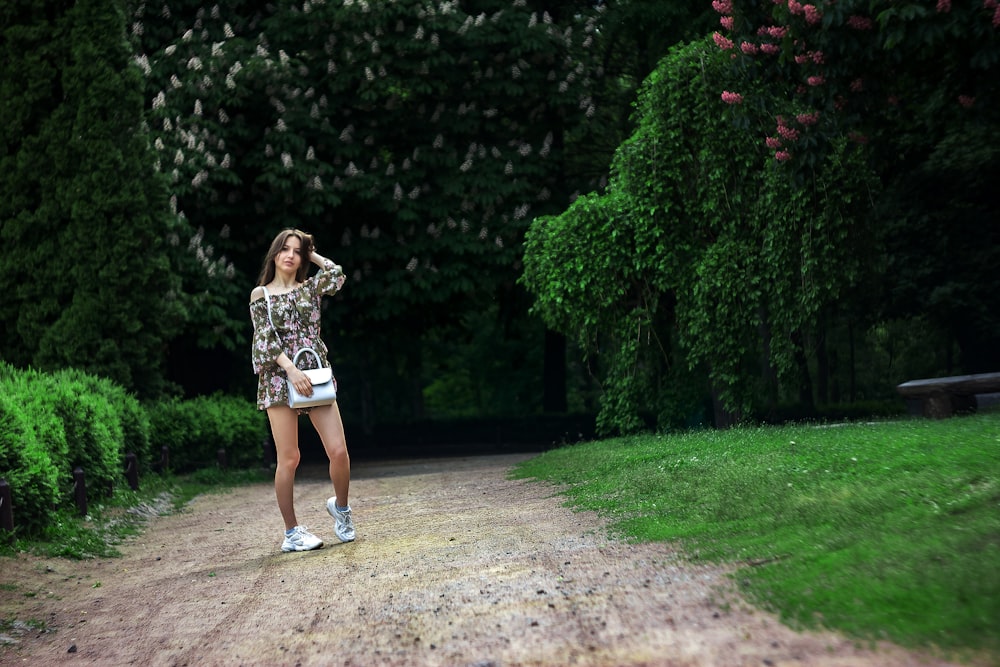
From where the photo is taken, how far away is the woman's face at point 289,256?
28.1 ft

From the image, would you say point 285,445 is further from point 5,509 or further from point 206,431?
point 206,431

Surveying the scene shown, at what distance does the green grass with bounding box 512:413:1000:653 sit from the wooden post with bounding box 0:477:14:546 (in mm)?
4621

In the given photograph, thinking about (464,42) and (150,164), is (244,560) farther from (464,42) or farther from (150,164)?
(464,42)

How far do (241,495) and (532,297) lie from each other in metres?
13.4

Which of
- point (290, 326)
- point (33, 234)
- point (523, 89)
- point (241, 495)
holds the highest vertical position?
point (523, 89)

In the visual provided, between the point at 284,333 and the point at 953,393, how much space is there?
1093 centimetres

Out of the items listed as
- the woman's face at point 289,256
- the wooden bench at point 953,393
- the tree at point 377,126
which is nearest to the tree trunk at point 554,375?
the tree at point 377,126

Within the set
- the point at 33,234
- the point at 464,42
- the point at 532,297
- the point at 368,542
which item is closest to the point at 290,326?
the point at 368,542

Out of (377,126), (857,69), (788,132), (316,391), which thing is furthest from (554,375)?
(316,391)

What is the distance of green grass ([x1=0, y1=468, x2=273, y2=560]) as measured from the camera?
953cm

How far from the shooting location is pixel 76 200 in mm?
17266

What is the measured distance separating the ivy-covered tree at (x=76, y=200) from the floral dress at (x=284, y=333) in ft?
30.5

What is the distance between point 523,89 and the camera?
890 inches

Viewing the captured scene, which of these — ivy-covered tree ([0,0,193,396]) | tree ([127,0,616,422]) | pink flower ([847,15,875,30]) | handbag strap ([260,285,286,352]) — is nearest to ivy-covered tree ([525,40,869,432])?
pink flower ([847,15,875,30])
